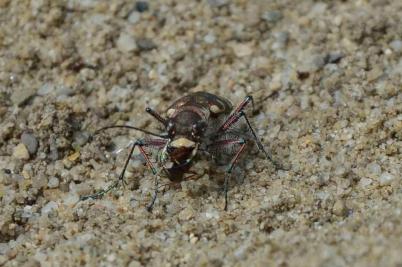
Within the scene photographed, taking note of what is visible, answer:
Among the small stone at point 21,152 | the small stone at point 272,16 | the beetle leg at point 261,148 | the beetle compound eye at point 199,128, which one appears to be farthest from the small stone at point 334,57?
the small stone at point 21,152

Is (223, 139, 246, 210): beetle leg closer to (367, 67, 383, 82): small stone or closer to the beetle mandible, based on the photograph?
the beetle mandible

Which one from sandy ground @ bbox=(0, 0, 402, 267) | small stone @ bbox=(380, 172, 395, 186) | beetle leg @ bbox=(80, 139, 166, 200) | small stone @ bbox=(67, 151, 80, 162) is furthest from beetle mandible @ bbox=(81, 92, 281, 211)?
small stone @ bbox=(380, 172, 395, 186)

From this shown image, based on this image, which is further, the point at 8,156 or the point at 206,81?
the point at 206,81

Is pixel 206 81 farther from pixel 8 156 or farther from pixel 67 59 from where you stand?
pixel 8 156

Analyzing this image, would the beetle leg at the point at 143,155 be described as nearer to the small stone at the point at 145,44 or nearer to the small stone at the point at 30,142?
the small stone at the point at 30,142

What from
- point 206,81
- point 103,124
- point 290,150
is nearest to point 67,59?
point 103,124

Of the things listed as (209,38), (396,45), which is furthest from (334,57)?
(209,38)
